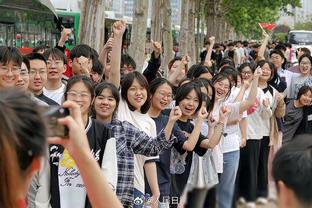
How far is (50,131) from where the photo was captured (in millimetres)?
1895

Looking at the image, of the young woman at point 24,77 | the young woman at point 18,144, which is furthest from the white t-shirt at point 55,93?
the young woman at point 18,144

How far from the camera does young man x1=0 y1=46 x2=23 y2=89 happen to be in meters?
4.54

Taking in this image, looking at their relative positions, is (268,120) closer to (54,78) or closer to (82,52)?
(82,52)

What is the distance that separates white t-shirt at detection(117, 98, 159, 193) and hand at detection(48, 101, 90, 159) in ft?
9.76

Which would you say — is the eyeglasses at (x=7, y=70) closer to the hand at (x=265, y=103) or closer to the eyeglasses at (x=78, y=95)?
the eyeglasses at (x=78, y=95)

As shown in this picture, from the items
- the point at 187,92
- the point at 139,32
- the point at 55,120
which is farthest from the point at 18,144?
the point at 139,32

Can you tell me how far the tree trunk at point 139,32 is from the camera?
1238 centimetres

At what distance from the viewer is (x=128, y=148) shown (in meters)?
4.74

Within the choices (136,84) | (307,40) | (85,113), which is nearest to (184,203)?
(85,113)

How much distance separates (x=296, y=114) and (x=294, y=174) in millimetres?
7043

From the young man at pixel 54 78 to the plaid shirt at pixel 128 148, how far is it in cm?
71

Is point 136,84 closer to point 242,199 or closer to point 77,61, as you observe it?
point 77,61

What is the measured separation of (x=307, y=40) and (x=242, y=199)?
122ft

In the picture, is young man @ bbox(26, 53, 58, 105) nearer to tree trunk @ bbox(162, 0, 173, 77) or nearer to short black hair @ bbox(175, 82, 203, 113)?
short black hair @ bbox(175, 82, 203, 113)
